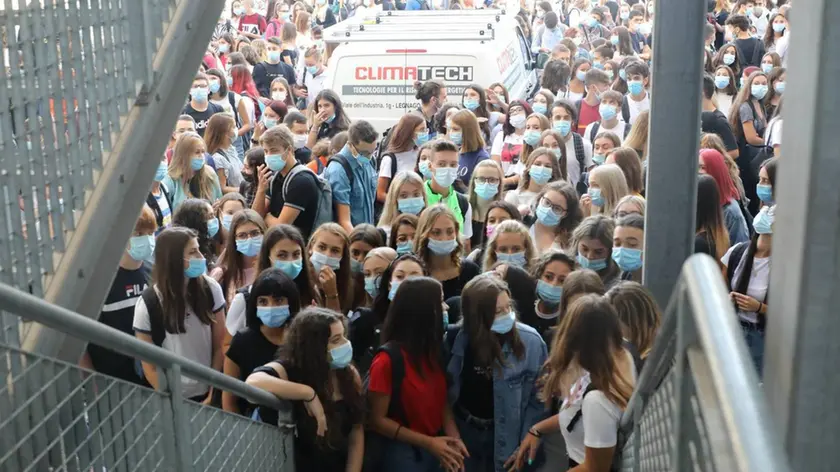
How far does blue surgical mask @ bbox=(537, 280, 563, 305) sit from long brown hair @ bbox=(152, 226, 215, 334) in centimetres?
161

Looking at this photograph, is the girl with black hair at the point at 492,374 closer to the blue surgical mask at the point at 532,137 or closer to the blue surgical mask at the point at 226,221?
the blue surgical mask at the point at 226,221

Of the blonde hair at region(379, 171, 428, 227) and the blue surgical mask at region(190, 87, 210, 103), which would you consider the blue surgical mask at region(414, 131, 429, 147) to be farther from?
the blue surgical mask at region(190, 87, 210, 103)

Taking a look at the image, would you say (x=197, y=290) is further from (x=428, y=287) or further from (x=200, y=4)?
(x=200, y=4)

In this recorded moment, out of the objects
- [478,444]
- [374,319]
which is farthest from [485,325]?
[374,319]

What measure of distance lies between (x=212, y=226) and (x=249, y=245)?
0.54m

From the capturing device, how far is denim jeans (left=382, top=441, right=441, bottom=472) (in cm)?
449

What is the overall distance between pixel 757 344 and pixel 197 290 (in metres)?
2.79

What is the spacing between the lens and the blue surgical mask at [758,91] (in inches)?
357

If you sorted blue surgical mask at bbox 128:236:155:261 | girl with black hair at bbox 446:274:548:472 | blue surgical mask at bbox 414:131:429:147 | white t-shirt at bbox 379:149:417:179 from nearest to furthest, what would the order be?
girl with black hair at bbox 446:274:548:472 → blue surgical mask at bbox 128:236:155:261 → white t-shirt at bbox 379:149:417:179 → blue surgical mask at bbox 414:131:429:147

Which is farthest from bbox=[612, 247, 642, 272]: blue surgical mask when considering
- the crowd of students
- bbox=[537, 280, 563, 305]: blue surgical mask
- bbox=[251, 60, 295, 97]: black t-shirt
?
bbox=[251, 60, 295, 97]: black t-shirt

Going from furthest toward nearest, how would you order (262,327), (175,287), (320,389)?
(175,287), (262,327), (320,389)

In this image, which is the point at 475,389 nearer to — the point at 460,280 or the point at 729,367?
the point at 460,280

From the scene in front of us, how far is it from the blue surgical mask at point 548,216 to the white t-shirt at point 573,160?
170 centimetres

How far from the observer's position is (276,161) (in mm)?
6820
